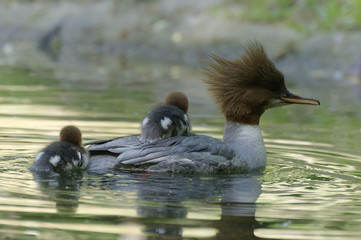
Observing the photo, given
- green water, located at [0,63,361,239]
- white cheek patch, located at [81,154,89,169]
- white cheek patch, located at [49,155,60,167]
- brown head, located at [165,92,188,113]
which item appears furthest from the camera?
brown head, located at [165,92,188,113]

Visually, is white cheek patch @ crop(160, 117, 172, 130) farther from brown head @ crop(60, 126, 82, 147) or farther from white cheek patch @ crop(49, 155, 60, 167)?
white cheek patch @ crop(49, 155, 60, 167)

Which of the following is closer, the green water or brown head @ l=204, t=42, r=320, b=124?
the green water

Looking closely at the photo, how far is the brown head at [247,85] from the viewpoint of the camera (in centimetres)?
680

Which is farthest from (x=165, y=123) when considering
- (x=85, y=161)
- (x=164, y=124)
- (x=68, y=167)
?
(x=68, y=167)

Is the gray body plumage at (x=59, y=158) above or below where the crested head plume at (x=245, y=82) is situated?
below

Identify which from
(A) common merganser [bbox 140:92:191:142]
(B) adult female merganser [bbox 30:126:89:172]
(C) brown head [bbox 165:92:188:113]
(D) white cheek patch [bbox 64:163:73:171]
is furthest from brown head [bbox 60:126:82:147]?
(C) brown head [bbox 165:92:188:113]

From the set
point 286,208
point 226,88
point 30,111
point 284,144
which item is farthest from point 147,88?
point 286,208

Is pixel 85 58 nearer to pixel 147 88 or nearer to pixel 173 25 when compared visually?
pixel 173 25

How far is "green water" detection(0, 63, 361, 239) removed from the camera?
4648 millimetres

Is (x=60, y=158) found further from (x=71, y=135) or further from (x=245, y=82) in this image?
(x=245, y=82)

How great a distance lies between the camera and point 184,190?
5.79 meters

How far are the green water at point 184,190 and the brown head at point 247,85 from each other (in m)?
Result: 0.60

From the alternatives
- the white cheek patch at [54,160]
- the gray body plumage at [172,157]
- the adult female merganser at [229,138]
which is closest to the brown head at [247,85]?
the adult female merganser at [229,138]

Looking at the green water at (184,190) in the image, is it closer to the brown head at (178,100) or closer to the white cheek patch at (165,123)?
the white cheek patch at (165,123)
